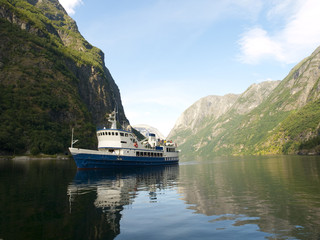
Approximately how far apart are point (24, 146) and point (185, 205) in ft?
409

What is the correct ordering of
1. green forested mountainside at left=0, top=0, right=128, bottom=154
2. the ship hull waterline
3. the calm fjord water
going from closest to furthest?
1. the calm fjord water
2. the ship hull waterline
3. green forested mountainside at left=0, top=0, right=128, bottom=154

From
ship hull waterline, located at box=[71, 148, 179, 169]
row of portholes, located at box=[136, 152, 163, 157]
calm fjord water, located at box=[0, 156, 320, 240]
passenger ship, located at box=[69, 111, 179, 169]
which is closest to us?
calm fjord water, located at box=[0, 156, 320, 240]

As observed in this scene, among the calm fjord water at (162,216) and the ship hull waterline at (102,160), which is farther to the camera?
the ship hull waterline at (102,160)

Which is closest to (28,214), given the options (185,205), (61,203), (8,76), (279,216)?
(61,203)

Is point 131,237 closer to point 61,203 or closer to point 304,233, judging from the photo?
point 304,233

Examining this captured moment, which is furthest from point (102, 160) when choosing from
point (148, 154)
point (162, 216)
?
point (162, 216)

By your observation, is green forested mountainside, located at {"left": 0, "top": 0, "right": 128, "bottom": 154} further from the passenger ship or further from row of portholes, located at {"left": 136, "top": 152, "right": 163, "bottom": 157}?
the passenger ship

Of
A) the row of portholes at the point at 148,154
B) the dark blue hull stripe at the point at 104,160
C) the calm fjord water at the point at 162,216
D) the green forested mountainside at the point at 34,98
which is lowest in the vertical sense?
the calm fjord water at the point at 162,216

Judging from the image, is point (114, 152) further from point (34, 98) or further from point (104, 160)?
point (34, 98)

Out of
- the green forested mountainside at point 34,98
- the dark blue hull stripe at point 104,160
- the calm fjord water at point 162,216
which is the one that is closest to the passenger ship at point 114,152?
the dark blue hull stripe at point 104,160

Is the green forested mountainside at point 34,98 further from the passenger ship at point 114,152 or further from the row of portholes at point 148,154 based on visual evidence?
the passenger ship at point 114,152

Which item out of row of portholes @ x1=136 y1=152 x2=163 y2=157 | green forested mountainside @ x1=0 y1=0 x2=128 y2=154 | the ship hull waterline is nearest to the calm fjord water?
the ship hull waterline

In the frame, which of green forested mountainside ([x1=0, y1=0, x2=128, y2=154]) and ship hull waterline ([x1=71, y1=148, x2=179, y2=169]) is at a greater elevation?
green forested mountainside ([x1=0, y1=0, x2=128, y2=154])

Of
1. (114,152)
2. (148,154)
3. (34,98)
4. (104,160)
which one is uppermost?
(34,98)
